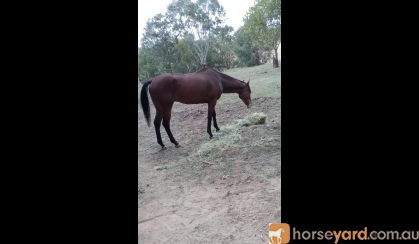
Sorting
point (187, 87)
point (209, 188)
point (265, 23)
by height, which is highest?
point (265, 23)

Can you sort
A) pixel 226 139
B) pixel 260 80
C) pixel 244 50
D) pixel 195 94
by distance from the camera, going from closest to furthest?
1. pixel 226 139
2. pixel 195 94
3. pixel 260 80
4. pixel 244 50

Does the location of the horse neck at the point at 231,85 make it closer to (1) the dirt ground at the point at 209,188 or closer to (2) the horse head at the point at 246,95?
(2) the horse head at the point at 246,95

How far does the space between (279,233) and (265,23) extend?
5373 millimetres

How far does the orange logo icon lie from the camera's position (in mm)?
1809

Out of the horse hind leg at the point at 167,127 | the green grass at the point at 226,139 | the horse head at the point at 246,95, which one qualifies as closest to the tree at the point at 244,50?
the horse head at the point at 246,95

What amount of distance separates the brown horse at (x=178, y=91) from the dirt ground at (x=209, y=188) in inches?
15.3

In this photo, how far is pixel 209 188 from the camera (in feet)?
10.7

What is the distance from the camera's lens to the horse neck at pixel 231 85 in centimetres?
546

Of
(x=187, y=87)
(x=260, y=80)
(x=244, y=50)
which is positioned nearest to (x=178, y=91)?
(x=187, y=87)

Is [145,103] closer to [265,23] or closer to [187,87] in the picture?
[187,87]
